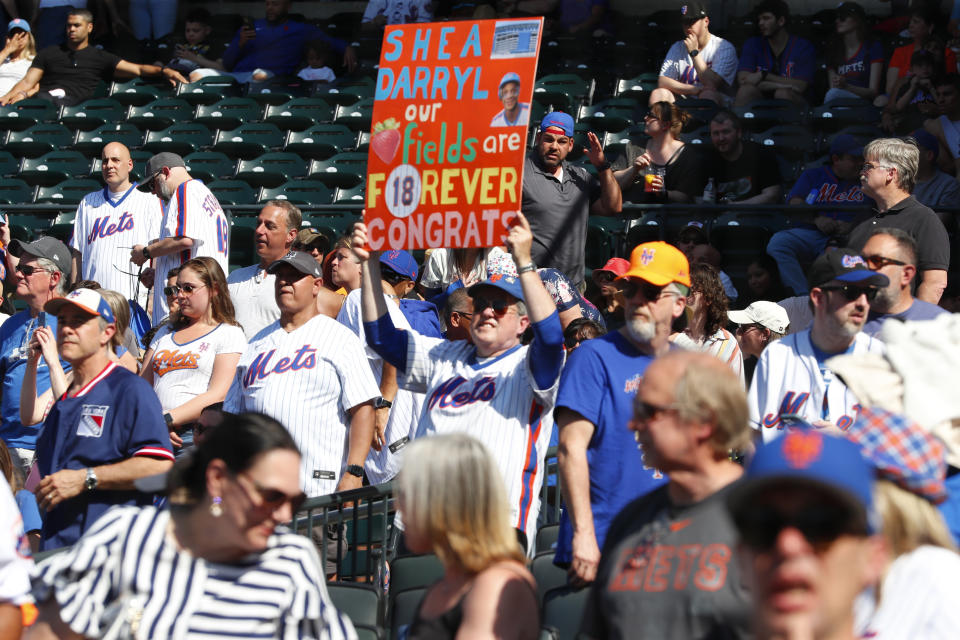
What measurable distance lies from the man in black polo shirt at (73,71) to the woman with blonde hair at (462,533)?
11.3 m

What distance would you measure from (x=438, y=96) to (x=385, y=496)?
1745 millimetres

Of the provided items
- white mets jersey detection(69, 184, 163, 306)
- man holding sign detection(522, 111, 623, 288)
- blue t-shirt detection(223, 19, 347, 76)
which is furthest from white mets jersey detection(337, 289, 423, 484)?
blue t-shirt detection(223, 19, 347, 76)

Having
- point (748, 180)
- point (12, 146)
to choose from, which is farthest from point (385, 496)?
point (12, 146)

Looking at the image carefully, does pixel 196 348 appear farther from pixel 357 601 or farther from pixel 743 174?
pixel 743 174

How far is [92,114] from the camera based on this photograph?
508 inches

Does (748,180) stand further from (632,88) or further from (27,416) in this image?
(27,416)

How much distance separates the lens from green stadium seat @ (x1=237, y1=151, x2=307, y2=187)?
36.6 ft

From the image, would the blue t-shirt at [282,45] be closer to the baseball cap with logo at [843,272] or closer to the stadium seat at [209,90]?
the stadium seat at [209,90]

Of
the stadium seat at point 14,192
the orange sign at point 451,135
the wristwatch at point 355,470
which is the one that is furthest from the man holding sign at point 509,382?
the stadium seat at point 14,192

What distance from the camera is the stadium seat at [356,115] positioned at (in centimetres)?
1191

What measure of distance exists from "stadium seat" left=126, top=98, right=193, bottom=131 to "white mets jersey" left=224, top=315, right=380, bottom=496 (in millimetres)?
7623

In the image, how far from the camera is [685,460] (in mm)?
2768

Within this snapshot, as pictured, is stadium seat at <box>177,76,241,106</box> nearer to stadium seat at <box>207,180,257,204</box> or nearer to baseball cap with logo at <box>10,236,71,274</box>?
stadium seat at <box>207,180,257,204</box>

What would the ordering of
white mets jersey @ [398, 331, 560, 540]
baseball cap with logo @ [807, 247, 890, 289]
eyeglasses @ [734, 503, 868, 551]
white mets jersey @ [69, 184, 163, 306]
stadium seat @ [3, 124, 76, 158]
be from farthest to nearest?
stadium seat @ [3, 124, 76, 158], white mets jersey @ [69, 184, 163, 306], white mets jersey @ [398, 331, 560, 540], baseball cap with logo @ [807, 247, 890, 289], eyeglasses @ [734, 503, 868, 551]
